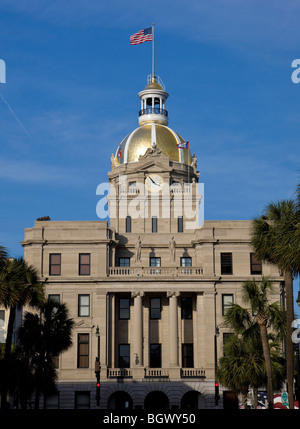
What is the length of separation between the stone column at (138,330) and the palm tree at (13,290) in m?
19.2

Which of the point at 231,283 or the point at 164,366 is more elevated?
the point at 231,283

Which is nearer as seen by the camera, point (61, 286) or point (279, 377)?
point (279, 377)

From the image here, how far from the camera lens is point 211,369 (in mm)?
70938

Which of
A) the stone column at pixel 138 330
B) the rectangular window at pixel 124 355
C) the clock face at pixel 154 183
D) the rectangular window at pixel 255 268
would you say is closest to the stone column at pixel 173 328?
the stone column at pixel 138 330

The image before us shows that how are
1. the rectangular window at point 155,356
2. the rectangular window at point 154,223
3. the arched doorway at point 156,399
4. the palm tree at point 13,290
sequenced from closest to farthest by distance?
the palm tree at point 13,290, the arched doorway at point 156,399, the rectangular window at point 155,356, the rectangular window at point 154,223

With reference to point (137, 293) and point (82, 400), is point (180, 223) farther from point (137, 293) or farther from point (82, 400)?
point (82, 400)

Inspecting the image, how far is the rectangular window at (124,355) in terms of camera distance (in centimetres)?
7356

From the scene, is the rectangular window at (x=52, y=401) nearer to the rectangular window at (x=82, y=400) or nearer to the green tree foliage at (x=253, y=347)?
the rectangular window at (x=82, y=400)

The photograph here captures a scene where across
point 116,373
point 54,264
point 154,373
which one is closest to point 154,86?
point 54,264

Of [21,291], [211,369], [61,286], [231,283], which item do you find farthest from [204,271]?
[21,291]
